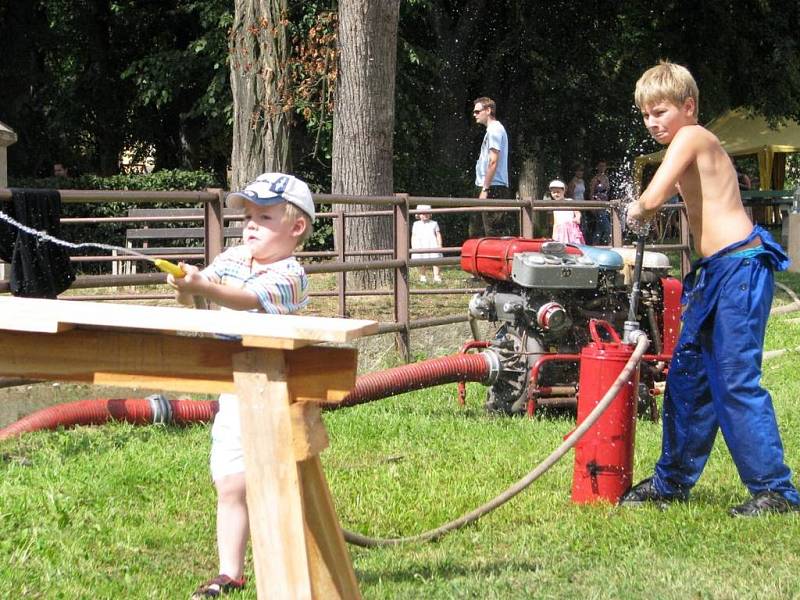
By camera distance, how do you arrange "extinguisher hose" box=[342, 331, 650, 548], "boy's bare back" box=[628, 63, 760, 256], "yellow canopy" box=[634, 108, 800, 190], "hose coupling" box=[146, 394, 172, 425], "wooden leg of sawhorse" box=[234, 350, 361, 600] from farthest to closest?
"yellow canopy" box=[634, 108, 800, 190]
"hose coupling" box=[146, 394, 172, 425]
"boy's bare back" box=[628, 63, 760, 256]
"extinguisher hose" box=[342, 331, 650, 548]
"wooden leg of sawhorse" box=[234, 350, 361, 600]

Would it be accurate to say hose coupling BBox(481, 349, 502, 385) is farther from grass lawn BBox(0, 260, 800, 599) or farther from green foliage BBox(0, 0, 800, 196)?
green foliage BBox(0, 0, 800, 196)

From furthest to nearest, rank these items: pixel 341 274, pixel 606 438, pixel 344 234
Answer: pixel 344 234 < pixel 341 274 < pixel 606 438

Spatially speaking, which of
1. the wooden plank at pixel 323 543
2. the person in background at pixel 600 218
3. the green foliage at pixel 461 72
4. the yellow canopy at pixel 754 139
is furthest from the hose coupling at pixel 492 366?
the yellow canopy at pixel 754 139

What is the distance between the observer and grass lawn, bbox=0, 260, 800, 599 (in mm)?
4070

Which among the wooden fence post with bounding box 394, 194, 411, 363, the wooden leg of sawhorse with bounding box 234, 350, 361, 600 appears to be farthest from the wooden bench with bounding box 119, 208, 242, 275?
the wooden leg of sawhorse with bounding box 234, 350, 361, 600

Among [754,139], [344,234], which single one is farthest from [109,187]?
[754,139]

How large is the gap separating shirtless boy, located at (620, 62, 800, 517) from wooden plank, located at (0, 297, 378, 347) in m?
2.47

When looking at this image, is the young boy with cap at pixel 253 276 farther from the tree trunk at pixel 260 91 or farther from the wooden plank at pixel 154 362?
the tree trunk at pixel 260 91

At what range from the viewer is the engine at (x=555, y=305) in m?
7.30

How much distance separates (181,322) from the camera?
2727 mm

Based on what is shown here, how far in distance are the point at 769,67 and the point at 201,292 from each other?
2684cm

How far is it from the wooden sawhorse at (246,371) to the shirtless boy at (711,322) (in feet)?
7.77

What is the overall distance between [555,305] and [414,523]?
272 centimetres

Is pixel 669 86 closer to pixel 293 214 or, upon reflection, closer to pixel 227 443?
pixel 293 214
